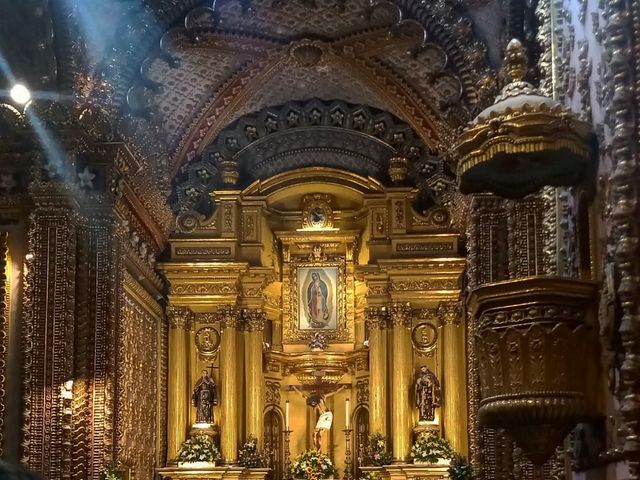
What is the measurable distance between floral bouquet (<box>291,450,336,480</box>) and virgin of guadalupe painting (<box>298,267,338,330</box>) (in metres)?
2.65

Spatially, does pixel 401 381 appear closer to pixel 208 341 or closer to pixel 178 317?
pixel 208 341

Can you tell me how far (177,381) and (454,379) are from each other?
17.0 ft

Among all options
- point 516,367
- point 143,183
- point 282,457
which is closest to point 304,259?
point 282,457

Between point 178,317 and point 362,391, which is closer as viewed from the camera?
point 178,317

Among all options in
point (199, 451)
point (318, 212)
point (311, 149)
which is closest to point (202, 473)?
point (199, 451)

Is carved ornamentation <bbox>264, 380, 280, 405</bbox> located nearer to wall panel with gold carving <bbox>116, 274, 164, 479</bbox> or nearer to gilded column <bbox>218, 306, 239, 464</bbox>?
gilded column <bbox>218, 306, 239, 464</bbox>

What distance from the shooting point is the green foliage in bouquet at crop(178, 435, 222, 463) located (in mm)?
20109

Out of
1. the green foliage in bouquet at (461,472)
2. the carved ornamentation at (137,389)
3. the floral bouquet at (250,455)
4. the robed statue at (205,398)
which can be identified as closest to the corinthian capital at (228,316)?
the robed statue at (205,398)

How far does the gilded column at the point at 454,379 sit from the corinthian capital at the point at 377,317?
3.43ft

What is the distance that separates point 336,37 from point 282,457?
322 inches

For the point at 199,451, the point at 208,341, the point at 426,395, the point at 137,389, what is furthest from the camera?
the point at 208,341

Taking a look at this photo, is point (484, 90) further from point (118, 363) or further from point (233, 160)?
point (233, 160)

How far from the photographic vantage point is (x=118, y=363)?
15266 millimetres

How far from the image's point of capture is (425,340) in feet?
69.8
